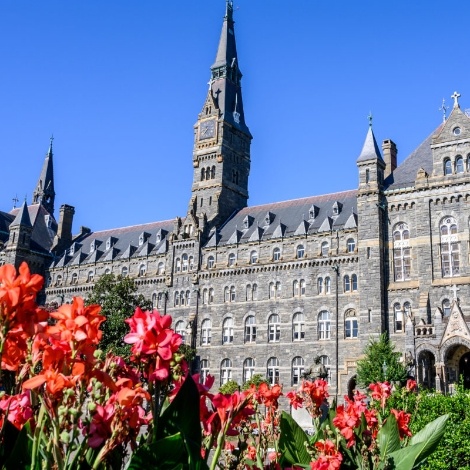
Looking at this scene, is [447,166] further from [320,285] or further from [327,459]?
[327,459]

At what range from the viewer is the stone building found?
41125 mm

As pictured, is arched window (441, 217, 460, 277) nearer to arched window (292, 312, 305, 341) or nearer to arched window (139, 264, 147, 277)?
arched window (292, 312, 305, 341)

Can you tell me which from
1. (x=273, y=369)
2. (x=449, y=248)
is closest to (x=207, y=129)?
(x=273, y=369)

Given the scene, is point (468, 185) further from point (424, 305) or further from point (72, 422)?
point (72, 422)

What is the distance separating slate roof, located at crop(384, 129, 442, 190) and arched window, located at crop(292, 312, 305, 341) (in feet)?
40.9

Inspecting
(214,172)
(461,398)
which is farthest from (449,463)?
(214,172)

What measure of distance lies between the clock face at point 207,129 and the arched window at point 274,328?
2165 centimetres

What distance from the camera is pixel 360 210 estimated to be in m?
44.9

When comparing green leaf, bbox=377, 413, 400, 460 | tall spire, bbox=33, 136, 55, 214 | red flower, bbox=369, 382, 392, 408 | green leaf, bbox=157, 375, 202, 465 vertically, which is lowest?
green leaf, bbox=377, 413, 400, 460

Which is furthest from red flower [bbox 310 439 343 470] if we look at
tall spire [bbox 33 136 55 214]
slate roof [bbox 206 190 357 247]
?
tall spire [bbox 33 136 55 214]

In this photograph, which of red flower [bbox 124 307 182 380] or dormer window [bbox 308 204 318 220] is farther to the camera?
dormer window [bbox 308 204 318 220]

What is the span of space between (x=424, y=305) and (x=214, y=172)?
92.0ft

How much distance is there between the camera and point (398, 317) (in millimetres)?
41875

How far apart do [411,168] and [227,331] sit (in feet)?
67.7
